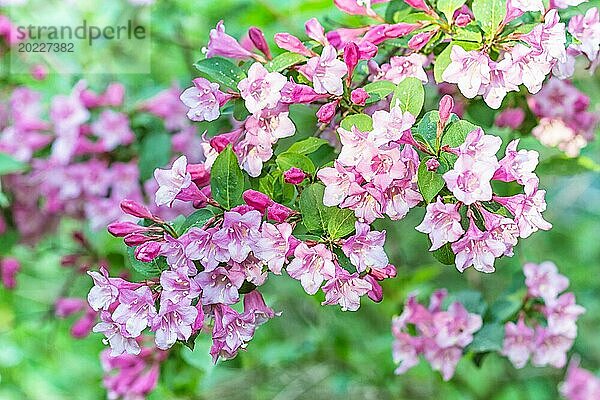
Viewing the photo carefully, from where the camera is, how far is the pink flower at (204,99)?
794 mm

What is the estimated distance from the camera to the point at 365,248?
732mm

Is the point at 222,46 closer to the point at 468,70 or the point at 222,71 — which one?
the point at 222,71

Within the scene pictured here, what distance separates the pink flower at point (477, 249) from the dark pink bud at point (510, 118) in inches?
15.0

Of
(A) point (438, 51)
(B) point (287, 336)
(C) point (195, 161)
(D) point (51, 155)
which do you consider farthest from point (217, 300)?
(B) point (287, 336)

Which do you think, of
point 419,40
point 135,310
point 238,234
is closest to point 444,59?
point 419,40

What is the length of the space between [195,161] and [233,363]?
31cm

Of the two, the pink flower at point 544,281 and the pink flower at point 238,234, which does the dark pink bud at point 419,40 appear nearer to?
the pink flower at point 238,234

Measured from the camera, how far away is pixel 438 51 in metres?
0.85

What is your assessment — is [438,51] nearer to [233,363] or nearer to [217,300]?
[217,300]

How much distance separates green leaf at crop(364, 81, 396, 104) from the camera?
773 millimetres

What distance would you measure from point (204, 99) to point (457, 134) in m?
0.23

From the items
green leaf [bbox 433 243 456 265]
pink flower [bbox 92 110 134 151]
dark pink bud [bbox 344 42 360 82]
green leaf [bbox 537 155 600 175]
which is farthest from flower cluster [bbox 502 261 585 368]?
pink flower [bbox 92 110 134 151]

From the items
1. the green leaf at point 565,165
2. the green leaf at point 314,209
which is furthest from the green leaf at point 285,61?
the green leaf at point 565,165

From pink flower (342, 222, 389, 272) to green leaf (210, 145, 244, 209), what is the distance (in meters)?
0.10
